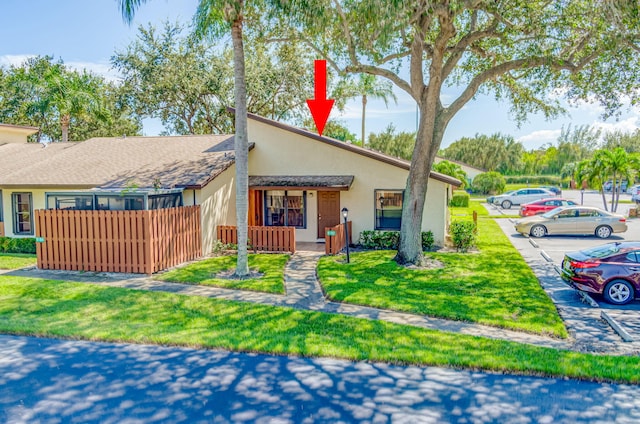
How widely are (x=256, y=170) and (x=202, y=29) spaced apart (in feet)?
25.5

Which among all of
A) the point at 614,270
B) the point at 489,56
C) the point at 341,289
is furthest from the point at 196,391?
the point at 489,56

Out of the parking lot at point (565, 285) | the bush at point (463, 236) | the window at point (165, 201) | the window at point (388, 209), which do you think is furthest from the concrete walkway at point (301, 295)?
the bush at point (463, 236)

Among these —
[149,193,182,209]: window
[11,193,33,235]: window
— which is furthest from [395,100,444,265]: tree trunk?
[11,193,33,235]: window

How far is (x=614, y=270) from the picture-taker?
10.7 meters

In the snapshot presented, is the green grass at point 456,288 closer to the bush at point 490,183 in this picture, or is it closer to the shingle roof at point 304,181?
the shingle roof at point 304,181

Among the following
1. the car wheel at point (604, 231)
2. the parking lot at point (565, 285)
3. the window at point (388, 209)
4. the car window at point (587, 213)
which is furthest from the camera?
the car window at point (587, 213)

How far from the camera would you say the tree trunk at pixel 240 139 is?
12539 mm

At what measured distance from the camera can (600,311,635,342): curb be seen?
838cm

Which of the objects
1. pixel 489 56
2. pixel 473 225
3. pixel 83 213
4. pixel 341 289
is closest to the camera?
pixel 341 289

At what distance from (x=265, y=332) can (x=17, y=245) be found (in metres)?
14.2

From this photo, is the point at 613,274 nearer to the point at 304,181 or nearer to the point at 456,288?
the point at 456,288

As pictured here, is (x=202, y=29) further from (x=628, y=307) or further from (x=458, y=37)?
(x=628, y=307)

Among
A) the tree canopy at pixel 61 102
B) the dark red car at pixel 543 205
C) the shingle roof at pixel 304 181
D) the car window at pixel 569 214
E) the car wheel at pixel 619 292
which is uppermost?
the tree canopy at pixel 61 102

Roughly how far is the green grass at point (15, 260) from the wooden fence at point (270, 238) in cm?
677
